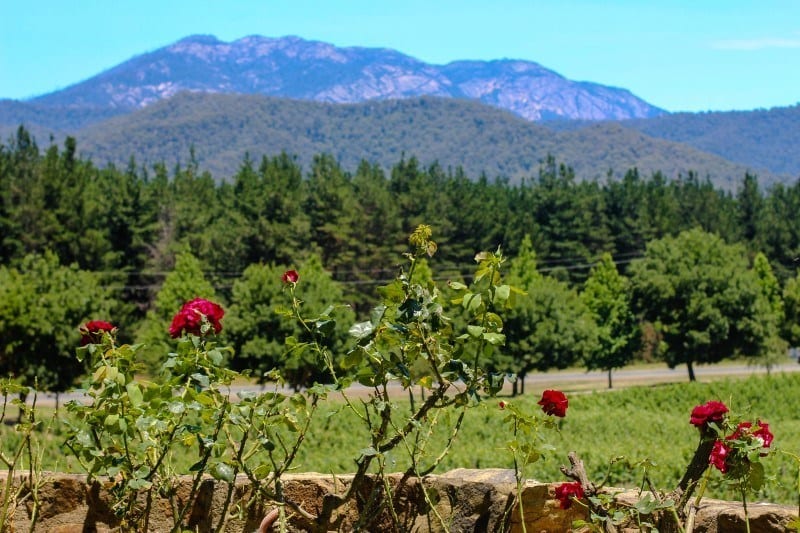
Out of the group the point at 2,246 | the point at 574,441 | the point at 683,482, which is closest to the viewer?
the point at 683,482

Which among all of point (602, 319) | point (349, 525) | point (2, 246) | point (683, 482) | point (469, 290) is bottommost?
point (602, 319)

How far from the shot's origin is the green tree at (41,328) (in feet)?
87.1

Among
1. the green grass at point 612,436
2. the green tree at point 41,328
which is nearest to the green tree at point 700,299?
the green grass at point 612,436

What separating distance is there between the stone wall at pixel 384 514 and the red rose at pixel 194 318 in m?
0.67

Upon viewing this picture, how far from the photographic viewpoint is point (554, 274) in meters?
57.8

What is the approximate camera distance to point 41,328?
26.4 meters

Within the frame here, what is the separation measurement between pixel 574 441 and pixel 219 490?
16381mm

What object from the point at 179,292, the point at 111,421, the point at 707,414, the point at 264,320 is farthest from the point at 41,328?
the point at 707,414

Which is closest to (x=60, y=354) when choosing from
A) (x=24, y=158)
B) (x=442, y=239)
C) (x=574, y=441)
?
(x=574, y=441)

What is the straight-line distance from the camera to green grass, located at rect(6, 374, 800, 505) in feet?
39.5

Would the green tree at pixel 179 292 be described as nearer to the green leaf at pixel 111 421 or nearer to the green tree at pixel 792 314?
the green tree at pixel 792 314

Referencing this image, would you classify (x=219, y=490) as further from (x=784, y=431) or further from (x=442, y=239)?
(x=442, y=239)

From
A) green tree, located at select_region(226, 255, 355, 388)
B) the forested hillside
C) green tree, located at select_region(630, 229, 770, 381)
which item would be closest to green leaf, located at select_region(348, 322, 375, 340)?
green tree, located at select_region(226, 255, 355, 388)

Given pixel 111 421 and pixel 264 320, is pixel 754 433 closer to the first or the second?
pixel 111 421
